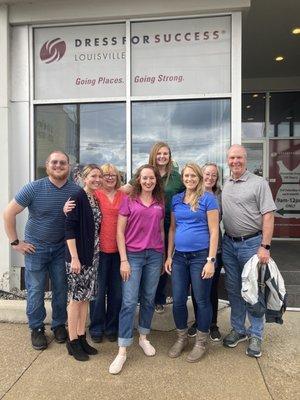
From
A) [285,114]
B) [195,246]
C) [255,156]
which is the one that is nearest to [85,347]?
[195,246]

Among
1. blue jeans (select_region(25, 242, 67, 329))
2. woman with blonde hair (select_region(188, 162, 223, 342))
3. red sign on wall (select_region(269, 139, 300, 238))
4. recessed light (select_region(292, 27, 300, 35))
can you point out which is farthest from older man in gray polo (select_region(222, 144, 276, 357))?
red sign on wall (select_region(269, 139, 300, 238))

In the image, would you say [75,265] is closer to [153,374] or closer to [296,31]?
[153,374]

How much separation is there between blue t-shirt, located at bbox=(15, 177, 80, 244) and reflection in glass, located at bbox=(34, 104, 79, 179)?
2103mm

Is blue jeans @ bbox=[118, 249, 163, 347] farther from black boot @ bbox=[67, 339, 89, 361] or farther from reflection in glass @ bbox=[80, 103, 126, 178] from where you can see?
reflection in glass @ bbox=[80, 103, 126, 178]

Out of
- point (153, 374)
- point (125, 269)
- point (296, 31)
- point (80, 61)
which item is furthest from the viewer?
point (296, 31)

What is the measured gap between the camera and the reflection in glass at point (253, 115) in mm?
8984

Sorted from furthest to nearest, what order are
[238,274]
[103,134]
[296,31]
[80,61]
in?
Result: 1. [296,31]
2. [103,134]
3. [80,61]
4. [238,274]

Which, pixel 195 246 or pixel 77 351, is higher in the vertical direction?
pixel 195 246

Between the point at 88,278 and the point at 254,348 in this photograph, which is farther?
the point at 254,348

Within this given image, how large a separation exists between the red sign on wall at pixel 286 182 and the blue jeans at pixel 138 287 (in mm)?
6025

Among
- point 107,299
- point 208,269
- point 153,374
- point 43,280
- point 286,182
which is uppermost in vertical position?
point 286,182

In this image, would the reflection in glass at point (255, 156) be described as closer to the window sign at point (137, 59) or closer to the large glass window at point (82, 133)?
the window sign at point (137, 59)

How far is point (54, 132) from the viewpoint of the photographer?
5.71 m

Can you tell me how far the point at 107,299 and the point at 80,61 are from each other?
11.2 feet
